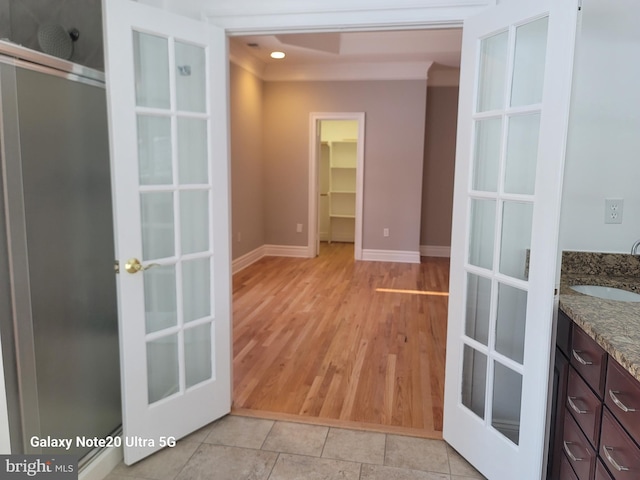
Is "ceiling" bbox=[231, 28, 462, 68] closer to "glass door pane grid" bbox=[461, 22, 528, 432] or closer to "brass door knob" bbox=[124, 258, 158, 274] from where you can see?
"glass door pane grid" bbox=[461, 22, 528, 432]

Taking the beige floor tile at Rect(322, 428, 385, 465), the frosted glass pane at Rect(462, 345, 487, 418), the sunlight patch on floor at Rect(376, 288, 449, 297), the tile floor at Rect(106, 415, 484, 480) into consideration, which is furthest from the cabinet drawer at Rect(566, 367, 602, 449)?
the sunlight patch on floor at Rect(376, 288, 449, 297)

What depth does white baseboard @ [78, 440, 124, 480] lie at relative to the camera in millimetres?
1877

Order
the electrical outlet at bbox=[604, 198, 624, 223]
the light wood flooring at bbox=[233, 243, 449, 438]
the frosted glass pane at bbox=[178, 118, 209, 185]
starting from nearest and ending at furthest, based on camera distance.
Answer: the frosted glass pane at bbox=[178, 118, 209, 185] → the electrical outlet at bbox=[604, 198, 624, 223] → the light wood flooring at bbox=[233, 243, 449, 438]

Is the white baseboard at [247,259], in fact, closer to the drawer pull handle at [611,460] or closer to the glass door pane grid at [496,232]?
the glass door pane grid at [496,232]

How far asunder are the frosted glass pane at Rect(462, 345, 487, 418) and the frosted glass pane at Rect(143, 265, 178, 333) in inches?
54.3

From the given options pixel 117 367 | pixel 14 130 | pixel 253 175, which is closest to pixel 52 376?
pixel 117 367

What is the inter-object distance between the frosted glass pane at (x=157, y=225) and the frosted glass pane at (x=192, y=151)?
14cm

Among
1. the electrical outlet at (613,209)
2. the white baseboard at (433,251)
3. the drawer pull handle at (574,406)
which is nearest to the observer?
the drawer pull handle at (574,406)

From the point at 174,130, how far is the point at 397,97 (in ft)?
16.2

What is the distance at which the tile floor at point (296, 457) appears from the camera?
1990mm

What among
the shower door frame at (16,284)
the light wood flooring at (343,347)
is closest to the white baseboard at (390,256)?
the light wood flooring at (343,347)

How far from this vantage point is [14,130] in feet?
4.93

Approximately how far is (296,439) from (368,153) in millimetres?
4964

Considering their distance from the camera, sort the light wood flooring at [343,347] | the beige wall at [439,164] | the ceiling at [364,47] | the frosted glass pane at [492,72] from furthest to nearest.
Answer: the beige wall at [439,164] → the ceiling at [364,47] → the light wood flooring at [343,347] → the frosted glass pane at [492,72]
